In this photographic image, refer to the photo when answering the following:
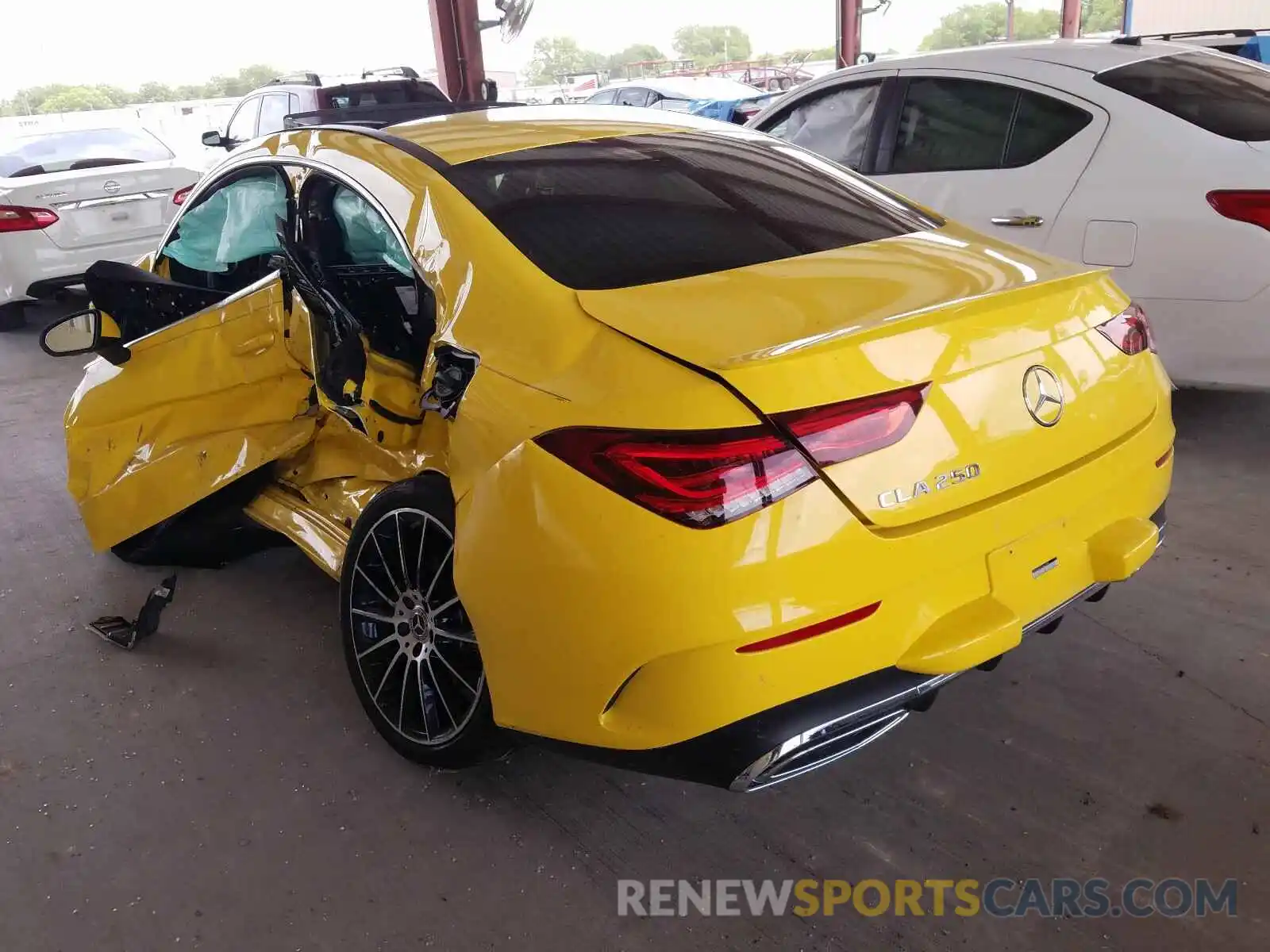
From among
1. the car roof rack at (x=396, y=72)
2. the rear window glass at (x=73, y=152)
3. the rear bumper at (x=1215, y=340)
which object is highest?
the car roof rack at (x=396, y=72)

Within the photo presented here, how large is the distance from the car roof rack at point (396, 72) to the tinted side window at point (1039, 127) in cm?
724

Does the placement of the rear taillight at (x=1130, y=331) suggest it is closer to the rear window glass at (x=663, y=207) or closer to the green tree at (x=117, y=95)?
the rear window glass at (x=663, y=207)

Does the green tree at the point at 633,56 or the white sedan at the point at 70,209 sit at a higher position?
the green tree at the point at 633,56

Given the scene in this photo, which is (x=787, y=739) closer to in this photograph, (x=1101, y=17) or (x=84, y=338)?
(x=84, y=338)

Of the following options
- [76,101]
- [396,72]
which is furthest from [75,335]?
[76,101]

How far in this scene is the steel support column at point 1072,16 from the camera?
15344mm

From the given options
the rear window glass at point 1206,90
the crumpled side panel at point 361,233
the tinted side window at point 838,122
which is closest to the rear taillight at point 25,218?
the tinted side window at point 838,122

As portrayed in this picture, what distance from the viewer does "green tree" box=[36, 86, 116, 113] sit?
19562mm

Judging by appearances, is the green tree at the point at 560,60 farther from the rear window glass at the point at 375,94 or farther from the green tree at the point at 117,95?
the rear window glass at the point at 375,94

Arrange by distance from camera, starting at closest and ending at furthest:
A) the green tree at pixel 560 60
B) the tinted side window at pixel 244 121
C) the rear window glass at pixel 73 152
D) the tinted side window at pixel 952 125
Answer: the tinted side window at pixel 952 125 < the rear window glass at pixel 73 152 < the tinted side window at pixel 244 121 < the green tree at pixel 560 60

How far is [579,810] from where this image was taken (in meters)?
2.15

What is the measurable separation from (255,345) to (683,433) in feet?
5.62

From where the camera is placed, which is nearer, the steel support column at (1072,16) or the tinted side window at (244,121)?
the tinted side window at (244,121)

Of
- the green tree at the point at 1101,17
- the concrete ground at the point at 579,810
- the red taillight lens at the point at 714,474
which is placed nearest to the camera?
the red taillight lens at the point at 714,474
